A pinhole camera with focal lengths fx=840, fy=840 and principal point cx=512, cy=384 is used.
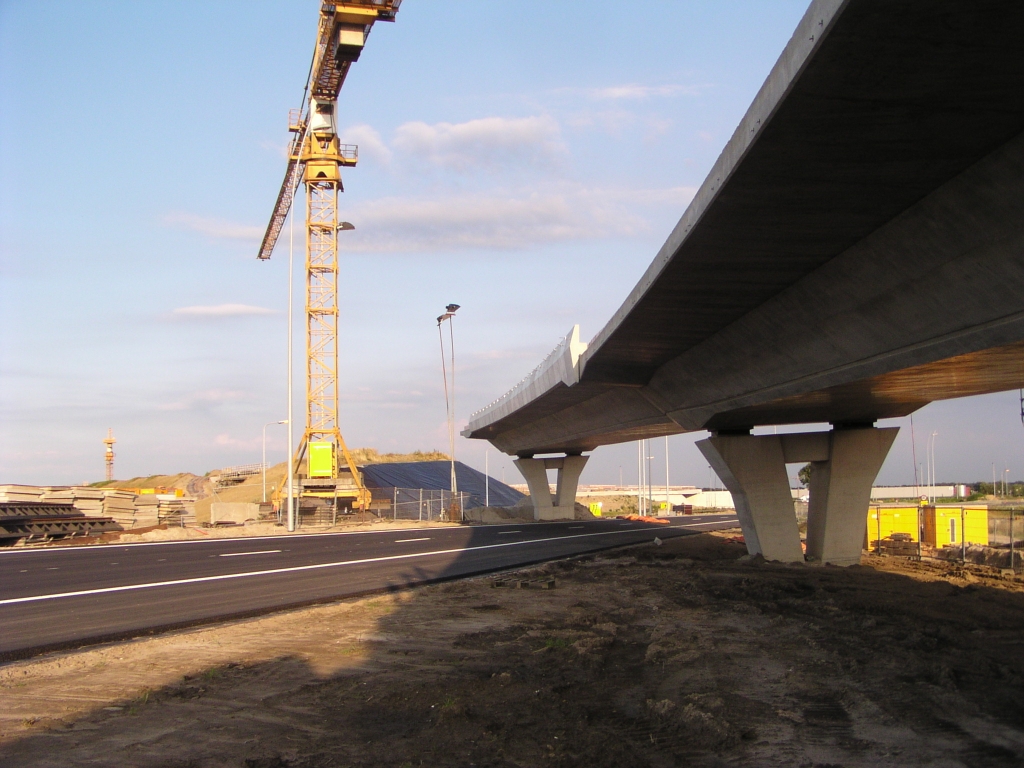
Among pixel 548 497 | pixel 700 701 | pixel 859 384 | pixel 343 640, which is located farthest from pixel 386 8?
pixel 700 701

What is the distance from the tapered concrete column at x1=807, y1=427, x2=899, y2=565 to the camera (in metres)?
24.5

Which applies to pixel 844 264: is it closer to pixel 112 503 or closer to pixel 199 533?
pixel 199 533

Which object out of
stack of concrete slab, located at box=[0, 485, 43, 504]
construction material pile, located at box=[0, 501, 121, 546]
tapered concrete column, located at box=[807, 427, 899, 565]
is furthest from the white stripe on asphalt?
stack of concrete slab, located at box=[0, 485, 43, 504]

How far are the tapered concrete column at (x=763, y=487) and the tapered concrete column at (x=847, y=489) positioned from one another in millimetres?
876

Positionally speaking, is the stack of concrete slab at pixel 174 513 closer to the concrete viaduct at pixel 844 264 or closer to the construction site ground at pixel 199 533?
the construction site ground at pixel 199 533

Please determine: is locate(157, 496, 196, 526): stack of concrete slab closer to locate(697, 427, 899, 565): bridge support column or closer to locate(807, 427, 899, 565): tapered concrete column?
locate(697, 427, 899, 565): bridge support column

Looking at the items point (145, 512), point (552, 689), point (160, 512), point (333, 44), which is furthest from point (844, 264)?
point (333, 44)

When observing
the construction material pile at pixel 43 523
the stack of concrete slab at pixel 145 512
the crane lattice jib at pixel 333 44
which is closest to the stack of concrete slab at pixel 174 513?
the stack of concrete slab at pixel 145 512

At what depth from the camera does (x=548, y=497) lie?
207 feet

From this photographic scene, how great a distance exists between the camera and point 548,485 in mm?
62656

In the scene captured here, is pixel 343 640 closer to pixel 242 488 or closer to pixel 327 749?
pixel 327 749

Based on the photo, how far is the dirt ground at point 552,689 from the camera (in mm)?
7047

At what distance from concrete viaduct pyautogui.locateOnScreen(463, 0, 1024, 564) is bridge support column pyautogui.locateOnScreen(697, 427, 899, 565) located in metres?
0.05

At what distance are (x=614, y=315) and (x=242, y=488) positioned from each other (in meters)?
77.2
